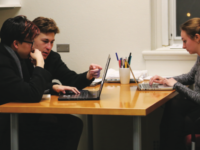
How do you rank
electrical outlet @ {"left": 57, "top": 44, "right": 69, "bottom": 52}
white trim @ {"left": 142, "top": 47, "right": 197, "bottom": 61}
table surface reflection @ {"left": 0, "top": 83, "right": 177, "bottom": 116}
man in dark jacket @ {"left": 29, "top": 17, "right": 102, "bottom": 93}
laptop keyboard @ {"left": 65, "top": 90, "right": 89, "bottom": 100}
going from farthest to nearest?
electrical outlet @ {"left": 57, "top": 44, "right": 69, "bottom": 52}
white trim @ {"left": 142, "top": 47, "right": 197, "bottom": 61}
man in dark jacket @ {"left": 29, "top": 17, "right": 102, "bottom": 93}
laptop keyboard @ {"left": 65, "top": 90, "right": 89, "bottom": 100}
table surface reflection @ {"left": 0, "top": 83, "right": 177, "bottom": 116}

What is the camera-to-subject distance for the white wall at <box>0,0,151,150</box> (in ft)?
7.62

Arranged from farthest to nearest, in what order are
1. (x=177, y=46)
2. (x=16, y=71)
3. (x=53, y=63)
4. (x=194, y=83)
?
(x=177, y=46) → (x=53, y=63) → (x=194, y=83) → (x=16, y=71)

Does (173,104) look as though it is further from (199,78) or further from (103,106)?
(103,106)

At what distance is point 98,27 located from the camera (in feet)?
7.93

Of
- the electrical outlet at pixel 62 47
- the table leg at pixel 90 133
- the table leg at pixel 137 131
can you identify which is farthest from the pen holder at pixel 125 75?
the table leg at pixel 137 131

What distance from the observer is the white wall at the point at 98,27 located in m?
2.32

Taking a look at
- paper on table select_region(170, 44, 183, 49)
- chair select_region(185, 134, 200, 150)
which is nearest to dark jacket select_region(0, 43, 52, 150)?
chair select_region(185, 134, 200, 150)

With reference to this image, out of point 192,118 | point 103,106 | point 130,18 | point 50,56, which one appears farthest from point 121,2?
point 103,106

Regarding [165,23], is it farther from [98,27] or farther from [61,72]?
[61,72]

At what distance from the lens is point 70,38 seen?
8.18ft

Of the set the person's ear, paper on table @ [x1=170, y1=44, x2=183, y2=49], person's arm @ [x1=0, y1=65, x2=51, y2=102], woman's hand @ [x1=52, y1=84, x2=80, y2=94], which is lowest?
woman's hand @ [x1=52, y1=84, x2=80, y2=94]

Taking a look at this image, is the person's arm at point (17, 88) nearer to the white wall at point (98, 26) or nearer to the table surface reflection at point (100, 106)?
the table surface reflection at point (100, 106)

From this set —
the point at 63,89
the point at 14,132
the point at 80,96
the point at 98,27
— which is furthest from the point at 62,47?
the point at 14,132

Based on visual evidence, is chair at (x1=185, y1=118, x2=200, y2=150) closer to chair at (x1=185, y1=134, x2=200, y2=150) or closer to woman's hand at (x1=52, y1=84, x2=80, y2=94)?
chair at (x1=185, y1=134, x2=200, y2=150)
